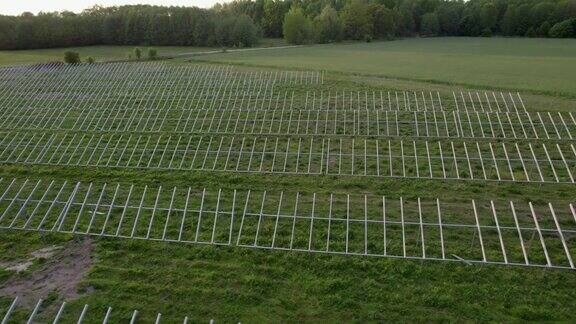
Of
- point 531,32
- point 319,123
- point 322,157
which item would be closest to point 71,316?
point 322,157

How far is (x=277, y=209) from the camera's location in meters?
14.5

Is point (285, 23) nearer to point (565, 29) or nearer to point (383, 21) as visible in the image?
point (383, 21)

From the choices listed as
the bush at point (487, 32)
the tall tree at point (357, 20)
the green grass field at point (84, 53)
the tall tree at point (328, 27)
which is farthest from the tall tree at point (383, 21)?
A: the green grass field at point (84, 53)

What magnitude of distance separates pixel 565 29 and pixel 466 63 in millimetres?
43931

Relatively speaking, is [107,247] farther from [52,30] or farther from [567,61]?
[52,30]

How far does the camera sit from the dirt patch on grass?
10445mm

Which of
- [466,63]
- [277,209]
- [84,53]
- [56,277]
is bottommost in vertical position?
[277,209]

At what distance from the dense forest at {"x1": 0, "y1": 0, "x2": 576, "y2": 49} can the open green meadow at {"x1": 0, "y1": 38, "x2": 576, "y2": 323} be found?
45.3 metres

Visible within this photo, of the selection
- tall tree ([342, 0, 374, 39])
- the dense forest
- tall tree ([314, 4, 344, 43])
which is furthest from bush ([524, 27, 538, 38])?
tall tree ([314, 4, 344, 43])

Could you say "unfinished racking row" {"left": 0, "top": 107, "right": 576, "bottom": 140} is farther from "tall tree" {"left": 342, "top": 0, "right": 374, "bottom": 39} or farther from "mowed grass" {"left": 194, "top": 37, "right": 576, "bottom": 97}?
"tall tree" {"left": 342, "top": 0, "right": 374, "bottom": 39}

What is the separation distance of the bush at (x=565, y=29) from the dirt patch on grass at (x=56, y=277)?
90.8m

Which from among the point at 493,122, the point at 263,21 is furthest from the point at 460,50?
the point at 493,122

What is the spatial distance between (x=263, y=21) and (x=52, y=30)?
39272 mm

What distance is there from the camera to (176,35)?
72.8 m
